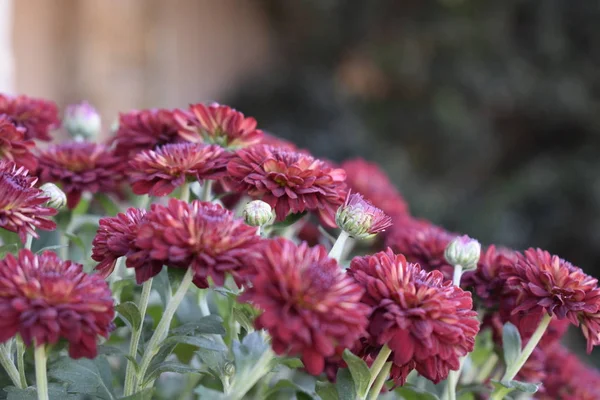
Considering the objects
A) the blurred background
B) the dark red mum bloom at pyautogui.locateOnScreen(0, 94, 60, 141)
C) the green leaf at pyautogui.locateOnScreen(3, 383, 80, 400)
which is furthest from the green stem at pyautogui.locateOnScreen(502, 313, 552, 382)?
the blurred background

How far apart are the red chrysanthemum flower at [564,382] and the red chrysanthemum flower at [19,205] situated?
48 cm

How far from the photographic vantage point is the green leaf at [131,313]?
0.42 m

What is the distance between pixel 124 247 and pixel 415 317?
0.18 metres

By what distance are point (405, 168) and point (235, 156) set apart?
1.83 m

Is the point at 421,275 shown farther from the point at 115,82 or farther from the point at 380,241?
the point at 115,82

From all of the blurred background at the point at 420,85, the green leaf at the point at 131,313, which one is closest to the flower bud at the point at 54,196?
the green leaf at the point at 131,313

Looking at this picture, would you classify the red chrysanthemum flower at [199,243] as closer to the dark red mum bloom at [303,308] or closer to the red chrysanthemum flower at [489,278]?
the dark red mum bloom at [303,308]

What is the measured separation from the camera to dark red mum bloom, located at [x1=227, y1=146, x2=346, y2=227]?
46 centimetres

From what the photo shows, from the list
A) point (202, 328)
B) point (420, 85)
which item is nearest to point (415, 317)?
point (202, 328)

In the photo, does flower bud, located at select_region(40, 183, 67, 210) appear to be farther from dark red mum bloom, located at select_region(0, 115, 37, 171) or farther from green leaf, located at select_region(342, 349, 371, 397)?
green leaf, located at select_region(342, 349, 371, 397)

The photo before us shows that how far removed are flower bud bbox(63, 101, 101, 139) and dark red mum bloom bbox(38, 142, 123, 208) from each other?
0.40 feet

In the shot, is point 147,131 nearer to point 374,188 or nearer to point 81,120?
point 81,120

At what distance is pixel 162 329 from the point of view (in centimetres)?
42

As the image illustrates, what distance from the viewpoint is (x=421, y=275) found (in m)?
0.42
